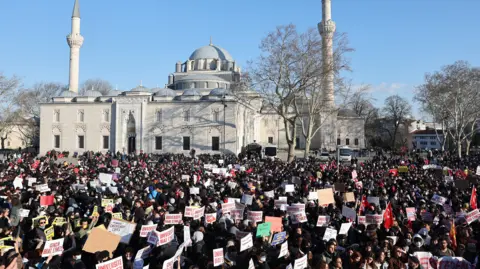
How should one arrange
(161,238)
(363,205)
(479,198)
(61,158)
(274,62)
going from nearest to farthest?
(161,238) → (363,205) → (479,198) → (274,62) → (61,158)

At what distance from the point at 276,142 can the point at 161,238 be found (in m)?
45.6

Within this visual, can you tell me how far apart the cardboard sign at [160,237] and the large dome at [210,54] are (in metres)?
52.2

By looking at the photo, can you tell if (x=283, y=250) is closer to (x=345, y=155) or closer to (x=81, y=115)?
(x=345, y=155)

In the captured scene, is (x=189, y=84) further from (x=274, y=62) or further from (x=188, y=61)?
(x=274, y=62)

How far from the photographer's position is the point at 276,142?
5172 cm

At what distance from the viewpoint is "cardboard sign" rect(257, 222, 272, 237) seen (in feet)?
23.4

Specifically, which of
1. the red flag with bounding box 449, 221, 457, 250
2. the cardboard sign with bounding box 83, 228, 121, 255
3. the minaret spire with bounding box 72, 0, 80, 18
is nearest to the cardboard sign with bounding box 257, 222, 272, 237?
the cardboard sign with bounding box 83, 228, 121, 255

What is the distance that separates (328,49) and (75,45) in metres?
29.0

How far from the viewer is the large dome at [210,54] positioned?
189 ft

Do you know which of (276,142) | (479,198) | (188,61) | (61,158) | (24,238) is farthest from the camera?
(188,61)

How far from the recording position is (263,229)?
7.18 meters

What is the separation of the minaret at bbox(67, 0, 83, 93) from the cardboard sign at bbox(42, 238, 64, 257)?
45.0 m

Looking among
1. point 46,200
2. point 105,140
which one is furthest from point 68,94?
point 46,200

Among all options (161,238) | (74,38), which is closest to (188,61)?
(74,38)
